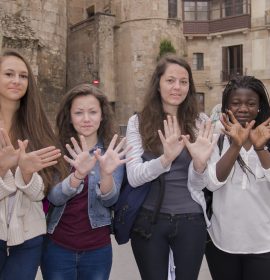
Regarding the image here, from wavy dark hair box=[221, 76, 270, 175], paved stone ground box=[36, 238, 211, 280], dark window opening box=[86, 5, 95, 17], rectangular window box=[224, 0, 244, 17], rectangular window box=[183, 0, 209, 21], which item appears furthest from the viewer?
rectangular window box=[183, 0, 209, 21]

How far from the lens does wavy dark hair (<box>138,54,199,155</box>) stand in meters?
3.09

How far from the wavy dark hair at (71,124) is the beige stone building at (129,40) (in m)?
14.2

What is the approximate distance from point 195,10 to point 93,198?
3102 cm

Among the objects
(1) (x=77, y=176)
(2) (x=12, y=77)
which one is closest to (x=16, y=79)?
(2) (x=12, y=77)

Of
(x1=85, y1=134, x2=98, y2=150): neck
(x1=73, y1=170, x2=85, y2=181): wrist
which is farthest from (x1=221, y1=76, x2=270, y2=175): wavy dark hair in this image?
(x1=73, y1=170, x2=85, y2=181): wrist

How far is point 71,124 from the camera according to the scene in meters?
3.31

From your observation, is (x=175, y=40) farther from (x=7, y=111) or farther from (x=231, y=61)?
(x=7, y=111)

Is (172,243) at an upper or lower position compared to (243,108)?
lower

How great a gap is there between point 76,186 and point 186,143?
2.40 feet

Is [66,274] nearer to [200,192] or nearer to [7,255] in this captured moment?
[7,255]

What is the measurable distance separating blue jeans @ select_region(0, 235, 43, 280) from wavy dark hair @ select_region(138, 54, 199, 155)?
3.20ft

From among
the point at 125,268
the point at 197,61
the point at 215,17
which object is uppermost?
the point at 215,17

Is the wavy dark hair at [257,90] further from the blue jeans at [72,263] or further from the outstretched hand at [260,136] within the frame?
the blue jeans at [72,263]

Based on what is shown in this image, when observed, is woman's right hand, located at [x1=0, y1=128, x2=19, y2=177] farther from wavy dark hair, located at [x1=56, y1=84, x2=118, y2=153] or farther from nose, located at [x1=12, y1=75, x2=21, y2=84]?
wavy dark hair, located at [x1=56, y1=84, x2=118, y2=153]
